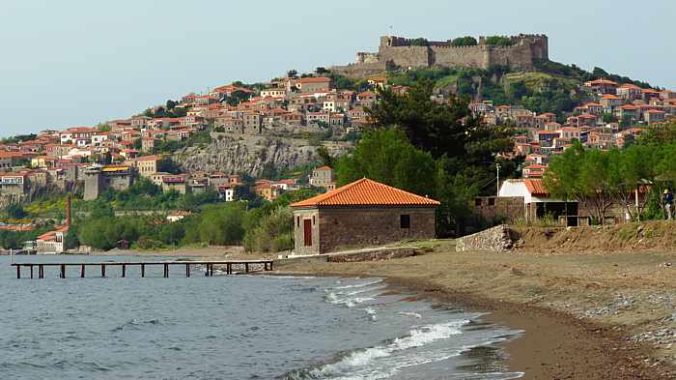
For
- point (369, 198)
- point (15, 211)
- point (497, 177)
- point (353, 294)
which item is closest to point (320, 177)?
point (15, 211)

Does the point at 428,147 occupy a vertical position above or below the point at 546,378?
above

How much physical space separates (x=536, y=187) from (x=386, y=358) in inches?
1250

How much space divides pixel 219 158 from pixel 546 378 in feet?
609

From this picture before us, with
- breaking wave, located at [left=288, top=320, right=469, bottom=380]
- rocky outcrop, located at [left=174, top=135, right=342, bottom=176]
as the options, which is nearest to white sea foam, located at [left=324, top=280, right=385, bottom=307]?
breaking wave, located at [left=288, top=320, right=469, bottom=380]

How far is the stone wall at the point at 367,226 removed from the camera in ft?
146

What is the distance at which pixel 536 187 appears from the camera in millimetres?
48750

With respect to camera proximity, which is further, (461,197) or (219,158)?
(219,158)

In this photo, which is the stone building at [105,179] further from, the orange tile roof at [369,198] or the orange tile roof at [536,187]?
the orange tile roof at [369,198]

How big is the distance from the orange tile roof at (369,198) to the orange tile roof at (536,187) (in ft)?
16.5

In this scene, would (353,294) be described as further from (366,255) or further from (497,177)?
(497,177)

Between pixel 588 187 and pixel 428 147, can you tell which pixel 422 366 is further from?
pixel 428 147

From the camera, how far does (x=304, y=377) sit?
16.7 metres

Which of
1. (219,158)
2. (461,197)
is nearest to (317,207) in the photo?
(461,197)

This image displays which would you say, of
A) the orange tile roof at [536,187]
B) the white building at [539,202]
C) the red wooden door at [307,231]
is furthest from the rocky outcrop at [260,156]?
the red wooden door at [307,231]
